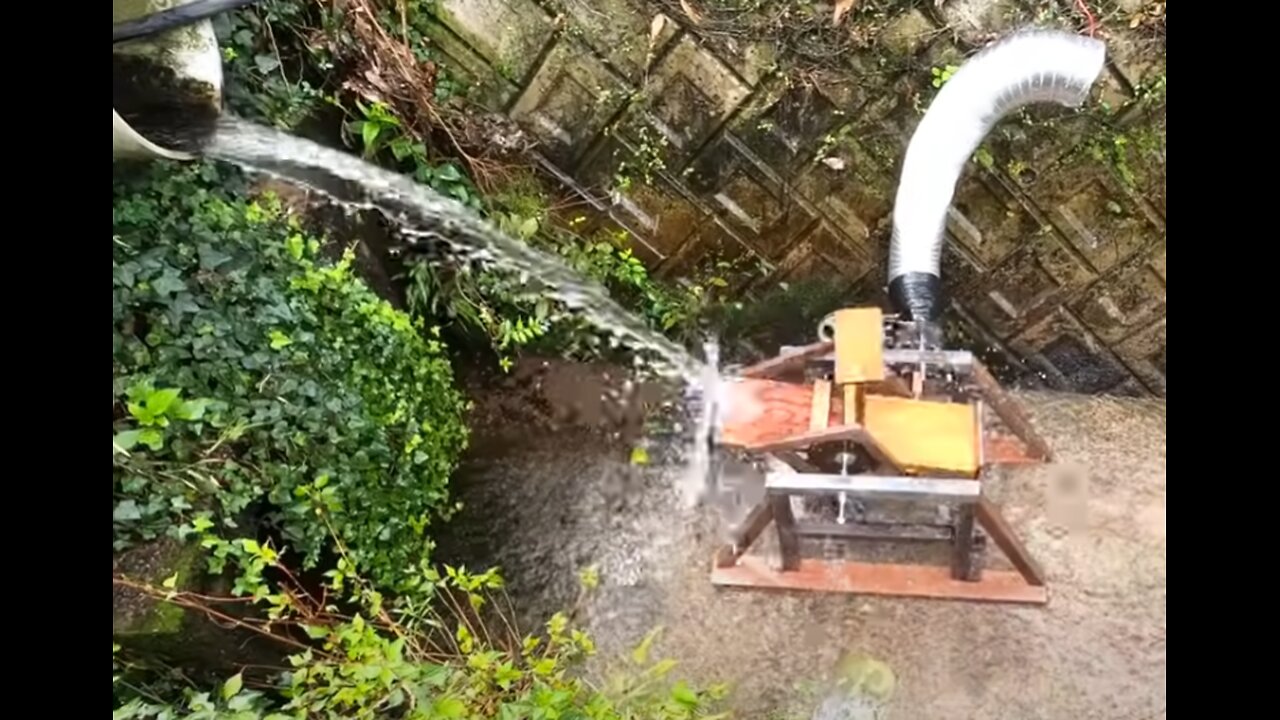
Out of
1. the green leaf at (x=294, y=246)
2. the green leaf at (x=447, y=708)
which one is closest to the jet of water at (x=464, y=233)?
the green leaf at (x=294, y=246)

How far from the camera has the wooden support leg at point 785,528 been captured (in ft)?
5.12

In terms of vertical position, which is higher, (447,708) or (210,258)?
(210,258)

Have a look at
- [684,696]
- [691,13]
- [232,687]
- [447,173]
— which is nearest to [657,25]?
[691,13]

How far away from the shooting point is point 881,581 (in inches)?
61.9

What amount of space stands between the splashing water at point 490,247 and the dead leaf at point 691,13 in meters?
0.46

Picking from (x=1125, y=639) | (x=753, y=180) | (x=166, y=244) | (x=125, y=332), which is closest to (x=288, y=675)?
(x=125, y=332)

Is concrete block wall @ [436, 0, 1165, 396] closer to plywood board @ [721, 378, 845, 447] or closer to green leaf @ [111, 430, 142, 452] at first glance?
plywood board @ [721, 378, 845, 447]

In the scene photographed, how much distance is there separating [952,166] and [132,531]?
4.44ft

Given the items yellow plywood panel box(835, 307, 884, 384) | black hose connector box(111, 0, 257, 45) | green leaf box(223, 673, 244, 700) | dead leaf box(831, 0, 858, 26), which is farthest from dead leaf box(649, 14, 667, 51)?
green leaf box(223, 673, 244, 700)

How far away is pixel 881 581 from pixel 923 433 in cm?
24

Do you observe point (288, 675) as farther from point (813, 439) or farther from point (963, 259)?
point (963, 259)

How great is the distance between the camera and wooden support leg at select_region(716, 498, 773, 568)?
61.7 inches

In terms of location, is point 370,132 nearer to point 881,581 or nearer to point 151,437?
point 151,437

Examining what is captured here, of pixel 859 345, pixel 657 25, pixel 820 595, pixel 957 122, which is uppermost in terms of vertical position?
pixel 657 25
